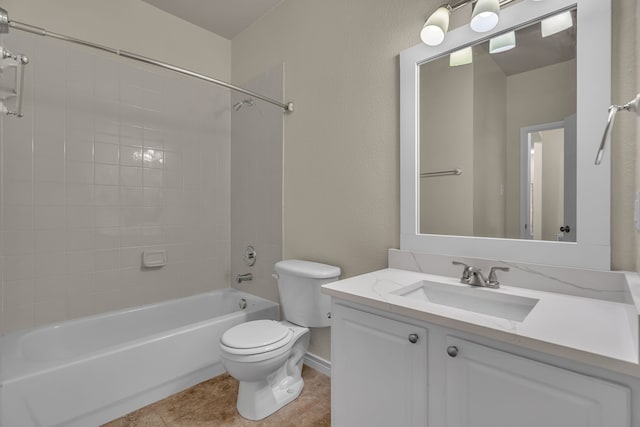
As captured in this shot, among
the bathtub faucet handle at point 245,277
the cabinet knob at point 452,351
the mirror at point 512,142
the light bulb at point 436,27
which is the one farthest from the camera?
the bathtub faucet handle at point 245,277

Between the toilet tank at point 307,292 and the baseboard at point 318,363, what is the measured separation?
336mm

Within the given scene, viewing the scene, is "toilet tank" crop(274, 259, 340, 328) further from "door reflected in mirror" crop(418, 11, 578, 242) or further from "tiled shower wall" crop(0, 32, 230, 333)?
"tiled shower wall" crop(0, 32, 230, 333)

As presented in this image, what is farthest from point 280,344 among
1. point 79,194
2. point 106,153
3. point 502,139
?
point 106,153

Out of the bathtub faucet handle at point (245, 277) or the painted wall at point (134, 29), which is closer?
the painted wall at point (134, 29)

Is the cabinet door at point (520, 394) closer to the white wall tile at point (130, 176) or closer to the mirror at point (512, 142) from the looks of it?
the mirror at point (512, 142)

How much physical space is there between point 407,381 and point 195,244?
6.86 feet

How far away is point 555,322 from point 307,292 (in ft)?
3.95

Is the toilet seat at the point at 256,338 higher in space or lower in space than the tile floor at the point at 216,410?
higher

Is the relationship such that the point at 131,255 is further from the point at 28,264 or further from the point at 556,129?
the point at 556,129

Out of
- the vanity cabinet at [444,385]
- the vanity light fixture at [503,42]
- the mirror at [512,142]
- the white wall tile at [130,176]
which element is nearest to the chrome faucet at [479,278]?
the mirror at [512,142]

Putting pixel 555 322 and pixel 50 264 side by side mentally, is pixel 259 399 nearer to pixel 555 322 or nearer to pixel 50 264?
pixel 555 322

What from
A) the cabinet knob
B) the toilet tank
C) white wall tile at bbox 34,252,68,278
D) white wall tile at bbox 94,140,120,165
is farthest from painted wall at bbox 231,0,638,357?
white wall tile at bbox 34,252,68,278

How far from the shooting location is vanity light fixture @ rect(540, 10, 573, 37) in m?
1.12

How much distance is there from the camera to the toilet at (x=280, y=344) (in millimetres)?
1508
